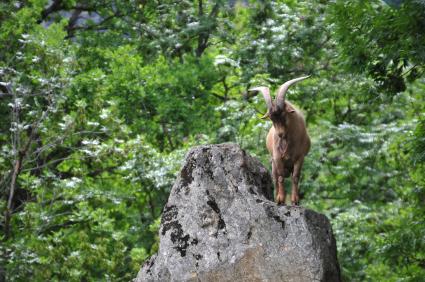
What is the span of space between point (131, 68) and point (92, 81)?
4.27ft

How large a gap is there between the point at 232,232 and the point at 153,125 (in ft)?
34.8

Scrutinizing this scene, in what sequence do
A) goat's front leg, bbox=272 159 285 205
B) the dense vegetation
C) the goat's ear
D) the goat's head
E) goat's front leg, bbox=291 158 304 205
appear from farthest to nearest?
the dense vegetation < goat's front leg, bbox=291 158 304 205 < goat's front leg, bbox=272 159 285 205 < the goat's ear < the goat's head

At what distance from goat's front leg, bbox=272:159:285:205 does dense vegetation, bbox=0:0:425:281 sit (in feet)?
10.5

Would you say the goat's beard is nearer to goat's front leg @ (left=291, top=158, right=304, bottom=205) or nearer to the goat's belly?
the goat's belly

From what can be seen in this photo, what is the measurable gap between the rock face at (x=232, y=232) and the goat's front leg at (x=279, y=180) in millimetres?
164

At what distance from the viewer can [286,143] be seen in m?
10.0

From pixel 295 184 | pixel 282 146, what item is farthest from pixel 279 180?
pixel 282 146

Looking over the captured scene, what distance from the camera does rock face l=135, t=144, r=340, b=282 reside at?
31.1 feet

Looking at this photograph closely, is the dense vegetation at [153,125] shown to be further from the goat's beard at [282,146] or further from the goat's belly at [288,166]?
the goat's beard at [282,146]

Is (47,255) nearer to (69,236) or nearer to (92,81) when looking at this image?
(69,236)

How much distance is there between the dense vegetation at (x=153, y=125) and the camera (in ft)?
53.9

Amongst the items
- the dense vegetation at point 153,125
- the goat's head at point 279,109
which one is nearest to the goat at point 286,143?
the goat's head at point 279,109

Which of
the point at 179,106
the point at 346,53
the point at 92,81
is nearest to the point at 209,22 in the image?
the point at 179,106

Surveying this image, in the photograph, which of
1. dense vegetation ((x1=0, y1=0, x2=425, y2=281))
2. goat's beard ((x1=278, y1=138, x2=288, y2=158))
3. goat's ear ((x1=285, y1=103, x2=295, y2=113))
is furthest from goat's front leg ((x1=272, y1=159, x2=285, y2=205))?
dense vegetation ((x1=0, y1=0, x2=425, y2=281))
